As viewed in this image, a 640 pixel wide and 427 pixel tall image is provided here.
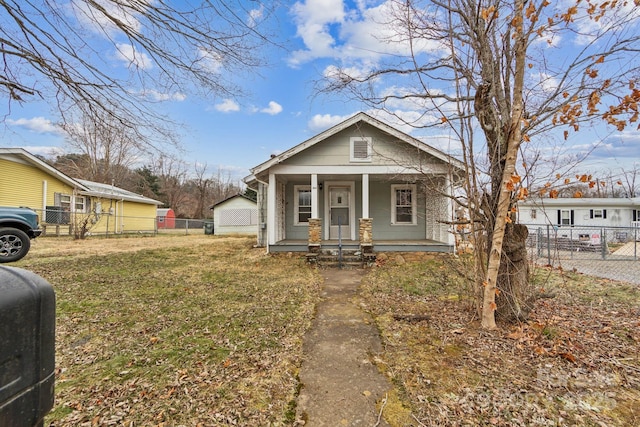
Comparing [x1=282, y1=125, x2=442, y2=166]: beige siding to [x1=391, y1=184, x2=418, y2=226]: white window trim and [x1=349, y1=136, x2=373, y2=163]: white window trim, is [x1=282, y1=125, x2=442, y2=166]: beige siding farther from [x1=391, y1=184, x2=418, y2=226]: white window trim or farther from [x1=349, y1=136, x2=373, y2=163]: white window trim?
[x1=391, y1=184, x2=418, y2=226]: white window trim

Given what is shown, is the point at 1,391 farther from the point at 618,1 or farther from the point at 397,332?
the point at 618,1

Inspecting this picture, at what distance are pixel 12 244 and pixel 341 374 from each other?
29.9 feet

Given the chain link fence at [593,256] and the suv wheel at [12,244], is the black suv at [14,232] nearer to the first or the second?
the suv wheel at [12,244]

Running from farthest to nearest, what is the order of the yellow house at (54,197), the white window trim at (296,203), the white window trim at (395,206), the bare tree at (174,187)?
the bare tree at (174,187) → the yellow house at (54,197) → the white window trim at (296,203) → the white window trim at (395,206)

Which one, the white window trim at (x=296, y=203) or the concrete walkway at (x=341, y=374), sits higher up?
the white window trim at (x=296, y=203)

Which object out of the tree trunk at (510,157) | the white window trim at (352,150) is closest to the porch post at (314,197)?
the white window trim at (352,150)

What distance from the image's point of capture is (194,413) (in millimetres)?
2346

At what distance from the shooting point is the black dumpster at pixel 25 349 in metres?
0.86

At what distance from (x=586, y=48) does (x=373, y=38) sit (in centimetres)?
264

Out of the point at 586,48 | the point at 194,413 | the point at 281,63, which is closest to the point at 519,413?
the point at 194,413

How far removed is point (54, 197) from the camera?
1680 cm

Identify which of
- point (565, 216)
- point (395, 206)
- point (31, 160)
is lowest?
point (565, 216)

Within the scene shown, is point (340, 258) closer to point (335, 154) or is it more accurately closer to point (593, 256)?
point (335, 154)

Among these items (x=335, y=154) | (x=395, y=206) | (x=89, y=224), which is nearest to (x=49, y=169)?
(x=89, y=224)
